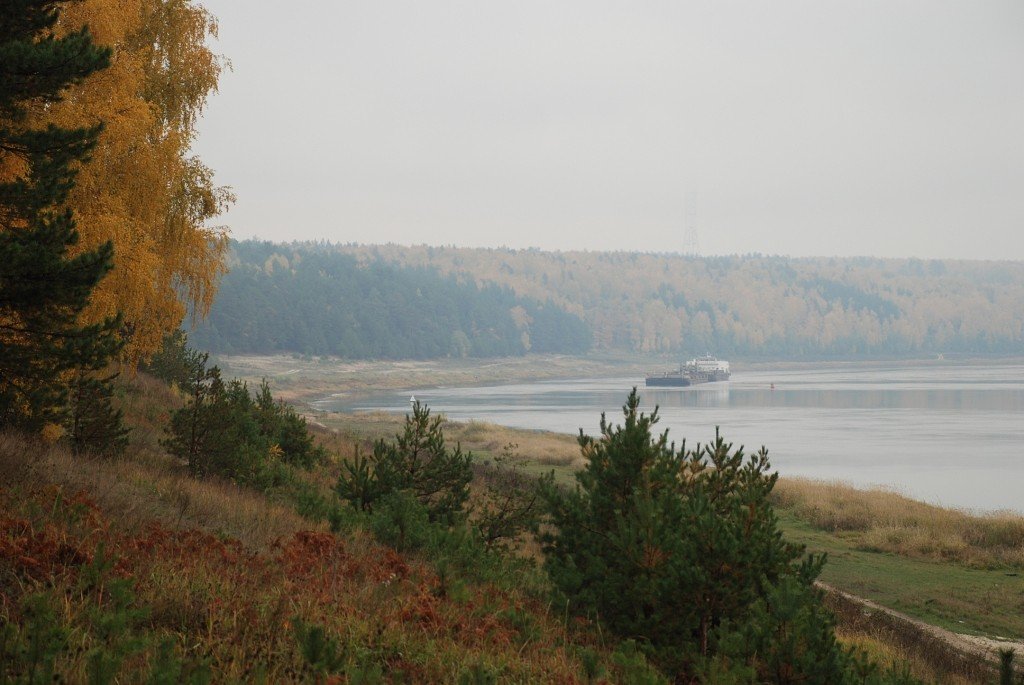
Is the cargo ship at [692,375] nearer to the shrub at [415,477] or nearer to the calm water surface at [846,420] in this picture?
the calm water surface at [846,420]

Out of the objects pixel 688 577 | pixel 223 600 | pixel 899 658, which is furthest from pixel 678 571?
pixel 899 658

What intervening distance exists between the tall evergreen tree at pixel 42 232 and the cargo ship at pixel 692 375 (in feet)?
396

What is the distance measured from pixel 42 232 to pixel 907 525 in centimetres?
2237

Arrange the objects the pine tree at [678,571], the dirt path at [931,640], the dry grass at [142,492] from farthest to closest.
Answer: the dirt path at [931,640] → the dry grass at [142,492] → the pine tree at [678,571]

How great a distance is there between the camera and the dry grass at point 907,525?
20.0m

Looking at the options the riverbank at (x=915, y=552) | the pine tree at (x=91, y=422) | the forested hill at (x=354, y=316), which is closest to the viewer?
the pine tree at (x=91, y=422)

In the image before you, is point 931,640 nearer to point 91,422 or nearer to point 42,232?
point 91,422

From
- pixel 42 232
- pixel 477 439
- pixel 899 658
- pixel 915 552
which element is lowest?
pixel 477 439

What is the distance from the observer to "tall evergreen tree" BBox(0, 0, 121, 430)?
684 centimetres

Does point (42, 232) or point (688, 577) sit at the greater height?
point (42, 232)

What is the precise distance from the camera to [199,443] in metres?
12.9

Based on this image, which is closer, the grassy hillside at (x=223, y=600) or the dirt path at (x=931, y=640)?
the grassy hillside at (x=223, y=600)

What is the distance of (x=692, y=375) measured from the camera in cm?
13075

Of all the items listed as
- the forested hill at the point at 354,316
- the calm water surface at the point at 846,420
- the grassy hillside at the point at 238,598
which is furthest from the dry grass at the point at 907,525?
the forested hill at the point at 354,316
